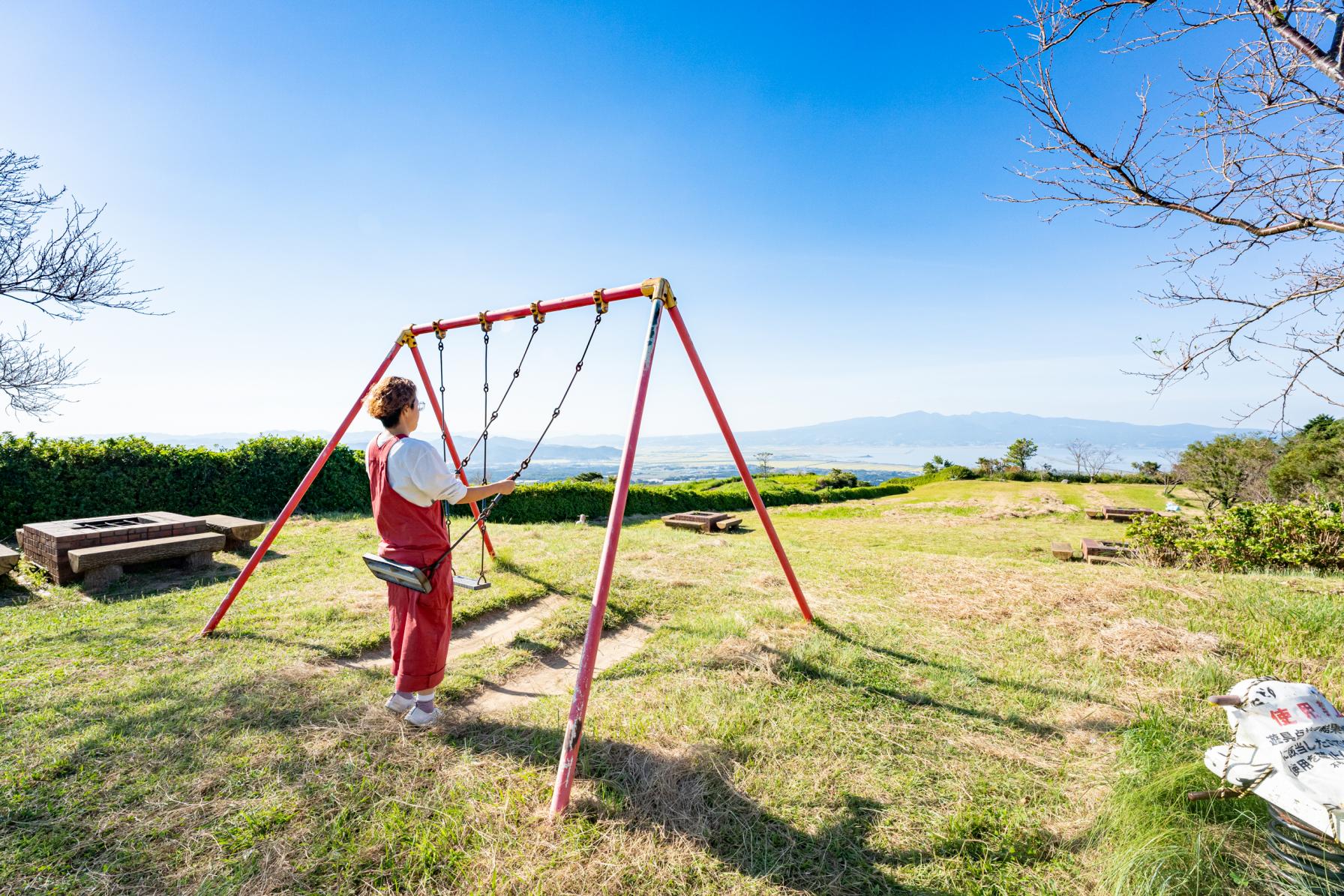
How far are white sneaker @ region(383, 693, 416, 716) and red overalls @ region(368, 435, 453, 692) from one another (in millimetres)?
177

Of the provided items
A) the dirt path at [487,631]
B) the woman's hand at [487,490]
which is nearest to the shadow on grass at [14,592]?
the dirt path at [487,631]

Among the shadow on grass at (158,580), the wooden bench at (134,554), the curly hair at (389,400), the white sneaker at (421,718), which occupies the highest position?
the curly hair at (389,400)

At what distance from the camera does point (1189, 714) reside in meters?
3.79

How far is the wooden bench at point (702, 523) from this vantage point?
1519 centimetres

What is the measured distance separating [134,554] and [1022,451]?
52.8m

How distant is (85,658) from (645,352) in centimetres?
514

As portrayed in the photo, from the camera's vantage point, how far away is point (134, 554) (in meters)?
6.59

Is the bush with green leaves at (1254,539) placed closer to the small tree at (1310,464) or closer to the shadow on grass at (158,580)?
the shadow on grass at (158,580)

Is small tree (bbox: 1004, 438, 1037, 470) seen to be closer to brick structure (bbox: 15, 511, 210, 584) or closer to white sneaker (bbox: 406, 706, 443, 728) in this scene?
white sneaker (bbox: 406, 706, 443, 728)

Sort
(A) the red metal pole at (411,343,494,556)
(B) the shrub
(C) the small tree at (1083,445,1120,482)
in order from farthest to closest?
(C) the small tree at (1083,445,1120,482)
(B) the shrub
(A) the red metal pole at (411,343,494,556)

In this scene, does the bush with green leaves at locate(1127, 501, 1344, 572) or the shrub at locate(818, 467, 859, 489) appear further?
the shrub at locate(818, 467, 859, 489)

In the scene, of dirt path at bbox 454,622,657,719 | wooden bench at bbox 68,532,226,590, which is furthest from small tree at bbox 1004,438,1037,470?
wooden bench at bbox 68,532,226,590

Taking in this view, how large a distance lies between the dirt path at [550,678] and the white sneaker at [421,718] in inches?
10.1

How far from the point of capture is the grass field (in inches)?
99.0
